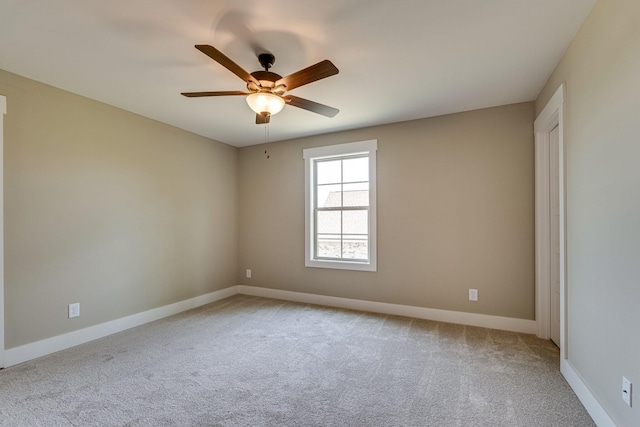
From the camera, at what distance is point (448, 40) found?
210cm

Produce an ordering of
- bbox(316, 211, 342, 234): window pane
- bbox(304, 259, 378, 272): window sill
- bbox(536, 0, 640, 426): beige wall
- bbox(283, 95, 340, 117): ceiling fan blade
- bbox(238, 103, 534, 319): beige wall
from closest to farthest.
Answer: bbox(536, 0, 640, 426): beige wall → bbox(283, 95, 340, 117): ceiling fan blade → bbox(238, 103, 534, 319): beige wall → bbox(304, 259, 378, 272): window sill → bbox(316, 211, 342, 234): window pane

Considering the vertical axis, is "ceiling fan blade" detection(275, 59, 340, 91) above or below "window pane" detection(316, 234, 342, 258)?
→ above

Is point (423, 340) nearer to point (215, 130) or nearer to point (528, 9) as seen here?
point (528, 9)

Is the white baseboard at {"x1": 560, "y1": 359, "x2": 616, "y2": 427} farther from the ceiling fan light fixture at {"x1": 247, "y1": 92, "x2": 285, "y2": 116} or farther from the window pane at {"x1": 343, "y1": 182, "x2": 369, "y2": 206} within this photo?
the ceiling fan light fixture at {"x1": 247, "y1": 92, "x2": 285, "y2": 116}

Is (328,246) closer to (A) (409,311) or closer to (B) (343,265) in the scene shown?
(B) (343,265)

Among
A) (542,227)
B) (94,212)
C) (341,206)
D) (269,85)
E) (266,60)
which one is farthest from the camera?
(341,206)

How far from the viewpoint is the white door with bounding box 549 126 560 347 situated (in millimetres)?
2838

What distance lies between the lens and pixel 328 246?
14.5 ft

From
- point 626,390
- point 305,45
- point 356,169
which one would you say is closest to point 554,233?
point 626,390

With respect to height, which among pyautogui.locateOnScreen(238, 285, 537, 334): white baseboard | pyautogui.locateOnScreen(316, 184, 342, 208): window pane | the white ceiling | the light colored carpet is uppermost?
the white ceiling

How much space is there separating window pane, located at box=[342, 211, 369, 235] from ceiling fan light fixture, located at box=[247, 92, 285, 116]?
226 cm

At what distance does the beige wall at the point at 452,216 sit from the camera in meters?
3.22

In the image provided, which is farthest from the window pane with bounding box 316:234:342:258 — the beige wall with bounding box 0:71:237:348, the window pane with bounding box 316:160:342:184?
the beige wall with bounding box 0:71:237:348

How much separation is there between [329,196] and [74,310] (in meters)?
3.20
